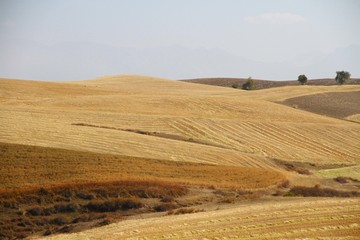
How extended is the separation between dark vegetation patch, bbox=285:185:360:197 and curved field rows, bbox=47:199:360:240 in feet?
28.2

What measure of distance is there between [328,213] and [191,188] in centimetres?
990

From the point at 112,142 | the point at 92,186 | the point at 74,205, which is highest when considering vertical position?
the point at 112,142

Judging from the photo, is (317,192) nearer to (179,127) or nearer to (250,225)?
(250,225)

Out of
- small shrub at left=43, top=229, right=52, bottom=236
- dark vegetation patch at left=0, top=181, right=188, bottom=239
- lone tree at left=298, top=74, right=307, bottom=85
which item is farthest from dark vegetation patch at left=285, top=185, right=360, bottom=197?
lone tree at left=298, top=74, right=307, bottom=85

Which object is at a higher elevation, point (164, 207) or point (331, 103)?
point (331, 103)

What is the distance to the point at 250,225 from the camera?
69.2ft

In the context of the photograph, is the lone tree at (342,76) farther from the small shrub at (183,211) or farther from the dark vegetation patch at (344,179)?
the small shrub at (183,211)

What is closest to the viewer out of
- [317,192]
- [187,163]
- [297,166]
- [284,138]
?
[317,192]

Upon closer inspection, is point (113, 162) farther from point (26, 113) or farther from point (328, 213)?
point (26, 113)

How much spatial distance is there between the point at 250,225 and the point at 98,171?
1344 centimetres

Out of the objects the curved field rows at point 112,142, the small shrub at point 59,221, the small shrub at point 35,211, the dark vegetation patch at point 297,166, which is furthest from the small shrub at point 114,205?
the dark vegetation patch at point 297,166

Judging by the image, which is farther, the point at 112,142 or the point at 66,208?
the point at 112,142

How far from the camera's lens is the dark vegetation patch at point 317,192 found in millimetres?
33478

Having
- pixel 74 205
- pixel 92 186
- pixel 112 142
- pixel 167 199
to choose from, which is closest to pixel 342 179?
pixel 167 199
